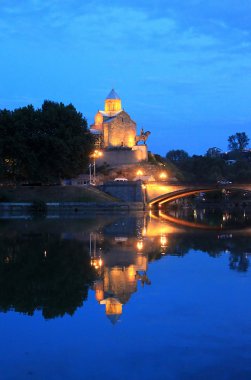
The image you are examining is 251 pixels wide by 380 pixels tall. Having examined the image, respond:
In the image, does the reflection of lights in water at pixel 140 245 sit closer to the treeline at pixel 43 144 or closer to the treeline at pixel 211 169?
the treeline at pixel 43 144

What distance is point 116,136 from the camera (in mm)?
98625

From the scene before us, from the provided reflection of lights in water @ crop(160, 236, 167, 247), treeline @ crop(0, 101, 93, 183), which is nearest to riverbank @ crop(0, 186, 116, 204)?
treeline @ crop(0, 101, 93, 183)

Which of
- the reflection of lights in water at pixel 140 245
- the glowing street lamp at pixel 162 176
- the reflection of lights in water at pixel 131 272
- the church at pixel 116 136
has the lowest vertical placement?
the reflection of lights in water at pixel 131 272

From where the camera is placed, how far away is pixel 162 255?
73.3ft

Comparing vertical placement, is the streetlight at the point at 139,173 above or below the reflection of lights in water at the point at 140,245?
above

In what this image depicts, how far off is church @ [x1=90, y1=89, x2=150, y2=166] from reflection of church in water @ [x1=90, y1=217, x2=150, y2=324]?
66364 millimetres

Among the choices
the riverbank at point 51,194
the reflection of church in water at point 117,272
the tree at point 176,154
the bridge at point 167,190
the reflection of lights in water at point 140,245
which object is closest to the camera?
the reflection of church in water at point 117,272

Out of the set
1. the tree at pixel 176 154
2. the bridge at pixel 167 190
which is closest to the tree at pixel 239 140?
the tree at pixel 176 154

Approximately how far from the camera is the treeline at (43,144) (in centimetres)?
6569

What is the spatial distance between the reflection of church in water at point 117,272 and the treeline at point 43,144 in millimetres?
39880

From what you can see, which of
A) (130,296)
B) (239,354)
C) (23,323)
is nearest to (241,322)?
(239,354)

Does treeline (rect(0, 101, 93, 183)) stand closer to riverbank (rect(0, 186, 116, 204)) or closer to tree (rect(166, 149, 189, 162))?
riverbank (rect(0, 186, 116, 204))

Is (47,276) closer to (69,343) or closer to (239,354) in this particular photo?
(69,343)

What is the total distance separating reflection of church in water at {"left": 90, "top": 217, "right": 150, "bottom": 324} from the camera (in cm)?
1348
